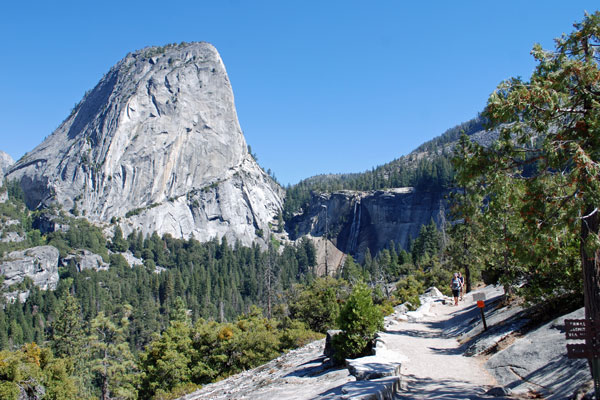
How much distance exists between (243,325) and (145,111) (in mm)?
148176

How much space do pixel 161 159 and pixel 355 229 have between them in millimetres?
78077

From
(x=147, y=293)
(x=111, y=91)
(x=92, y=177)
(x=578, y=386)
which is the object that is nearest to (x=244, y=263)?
(x=147, y=293)

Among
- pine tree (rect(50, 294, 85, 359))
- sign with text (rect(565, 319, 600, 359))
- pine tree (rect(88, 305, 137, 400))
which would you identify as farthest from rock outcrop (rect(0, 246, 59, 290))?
sign with text (rect(565, 319, 600, 359))

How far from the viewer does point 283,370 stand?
16984 millimetres

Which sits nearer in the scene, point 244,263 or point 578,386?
point 578,386

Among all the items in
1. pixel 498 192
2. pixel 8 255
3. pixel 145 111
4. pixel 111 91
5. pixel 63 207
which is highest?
Result: pixel 111 91

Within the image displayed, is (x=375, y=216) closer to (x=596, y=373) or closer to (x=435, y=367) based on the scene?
(x=435, y=367)

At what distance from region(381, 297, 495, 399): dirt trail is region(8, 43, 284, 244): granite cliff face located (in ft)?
502

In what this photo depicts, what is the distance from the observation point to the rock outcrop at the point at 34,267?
392 feet

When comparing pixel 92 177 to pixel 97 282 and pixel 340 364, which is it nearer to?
pixel 97 282

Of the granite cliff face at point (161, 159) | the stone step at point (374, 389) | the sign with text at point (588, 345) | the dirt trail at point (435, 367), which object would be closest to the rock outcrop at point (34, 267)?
the granite cliff face at point (161, 159)

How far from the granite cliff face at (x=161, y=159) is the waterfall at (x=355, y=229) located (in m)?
43.3

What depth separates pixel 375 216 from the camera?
148 metres

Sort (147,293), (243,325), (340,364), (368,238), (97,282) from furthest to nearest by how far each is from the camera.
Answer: (368,238) < (97,282) < (147,293) < (243,325) < (340,364)
